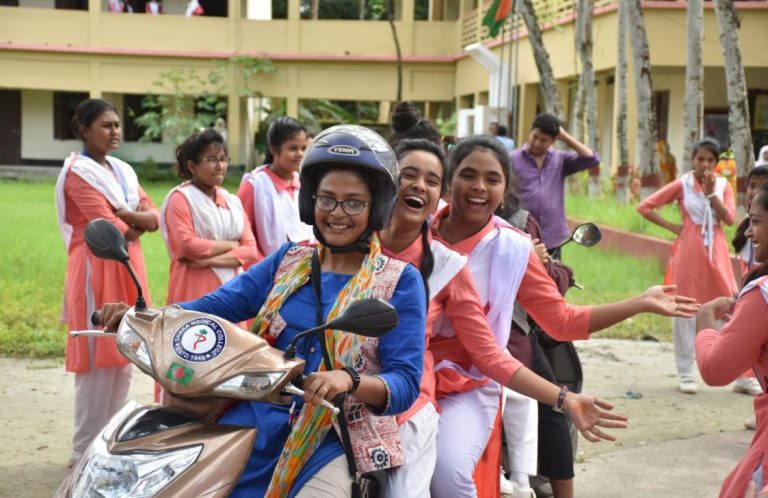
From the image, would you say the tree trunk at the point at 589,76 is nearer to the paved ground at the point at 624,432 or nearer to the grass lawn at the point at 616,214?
the grass lawn at the point at 616,214

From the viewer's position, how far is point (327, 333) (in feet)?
10.4

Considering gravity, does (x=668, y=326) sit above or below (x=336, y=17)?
below

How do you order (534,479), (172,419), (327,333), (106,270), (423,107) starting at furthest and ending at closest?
(423,107) < (106,270) < (534,479) < (327,333) < (172,419)

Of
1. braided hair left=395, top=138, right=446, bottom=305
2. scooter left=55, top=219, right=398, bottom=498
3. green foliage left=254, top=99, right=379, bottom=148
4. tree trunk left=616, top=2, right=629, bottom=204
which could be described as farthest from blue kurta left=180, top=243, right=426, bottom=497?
green foliage left=254, top=99, right=379, bottom=148

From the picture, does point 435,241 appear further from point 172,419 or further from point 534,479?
point 534,479

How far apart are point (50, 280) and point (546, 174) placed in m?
6.35

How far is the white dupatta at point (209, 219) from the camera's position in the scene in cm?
645

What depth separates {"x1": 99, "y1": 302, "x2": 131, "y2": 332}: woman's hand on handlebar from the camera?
3.37m

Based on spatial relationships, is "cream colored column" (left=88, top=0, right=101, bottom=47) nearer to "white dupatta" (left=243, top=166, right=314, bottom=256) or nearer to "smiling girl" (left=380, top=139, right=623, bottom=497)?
"white dupatta" (left=243, top=166, right=314, bottom=256)

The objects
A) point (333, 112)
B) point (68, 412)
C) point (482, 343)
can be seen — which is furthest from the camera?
point (333, 112)

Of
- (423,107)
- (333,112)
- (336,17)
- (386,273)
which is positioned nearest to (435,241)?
(386,273)

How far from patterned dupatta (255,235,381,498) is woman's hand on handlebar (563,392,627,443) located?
77cm

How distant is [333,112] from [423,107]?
5631 millimetres

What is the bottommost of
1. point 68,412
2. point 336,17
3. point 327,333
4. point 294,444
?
point 68,412
